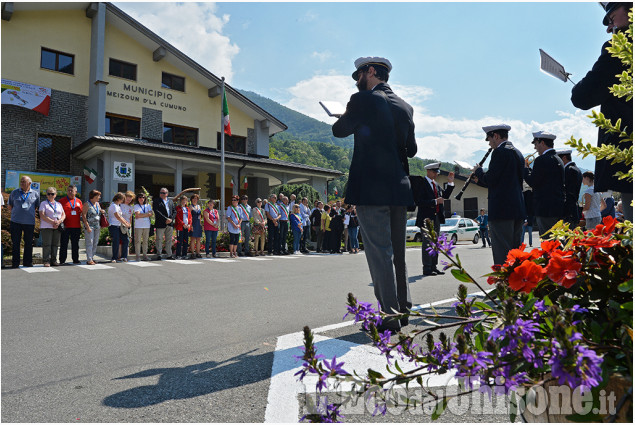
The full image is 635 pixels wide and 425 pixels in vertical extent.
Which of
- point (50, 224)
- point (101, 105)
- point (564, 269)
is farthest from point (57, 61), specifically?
point (564, 269)

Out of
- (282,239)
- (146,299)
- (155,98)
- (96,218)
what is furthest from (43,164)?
(146,299)

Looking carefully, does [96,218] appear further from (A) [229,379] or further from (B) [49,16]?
(B) [49,16]

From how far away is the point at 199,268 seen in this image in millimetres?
9406

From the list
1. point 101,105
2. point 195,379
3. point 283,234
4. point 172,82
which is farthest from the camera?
point 172,82

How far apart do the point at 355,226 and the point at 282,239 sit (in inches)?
114

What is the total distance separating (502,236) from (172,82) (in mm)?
22594

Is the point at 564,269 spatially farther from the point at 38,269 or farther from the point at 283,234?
the point at 283,234

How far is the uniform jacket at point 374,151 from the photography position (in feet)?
11.3

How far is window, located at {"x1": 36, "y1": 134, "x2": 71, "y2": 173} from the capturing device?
64.3 feet

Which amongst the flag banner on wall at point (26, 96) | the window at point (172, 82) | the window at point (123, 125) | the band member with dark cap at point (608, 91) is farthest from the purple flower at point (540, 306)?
the window at point (172, 82)

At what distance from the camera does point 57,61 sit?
20.1 m

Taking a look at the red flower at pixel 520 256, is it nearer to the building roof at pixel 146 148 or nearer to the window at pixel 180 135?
the building roof at pixel 146 148

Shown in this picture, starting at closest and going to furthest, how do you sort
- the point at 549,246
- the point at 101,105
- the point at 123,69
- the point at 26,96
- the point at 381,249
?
the point at 549,246
the point at 381,249
the point at 26,96
the point at 101,105
the point at 123,69

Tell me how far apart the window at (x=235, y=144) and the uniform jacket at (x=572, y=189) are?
2094 centimetres
